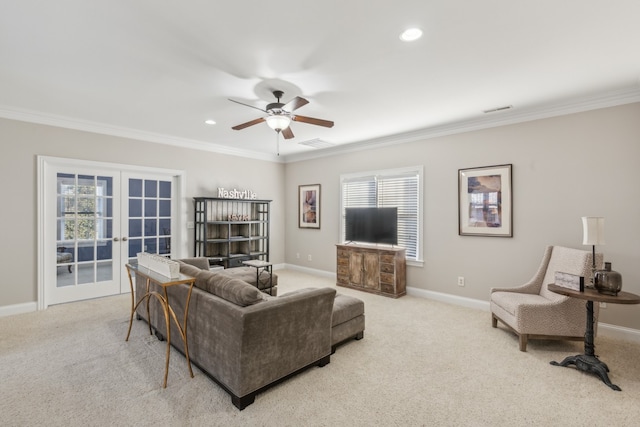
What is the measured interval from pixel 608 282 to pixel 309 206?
493cm

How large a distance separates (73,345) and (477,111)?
535 centimetres

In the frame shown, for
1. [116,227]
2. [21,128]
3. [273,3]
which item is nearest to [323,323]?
[273,3]

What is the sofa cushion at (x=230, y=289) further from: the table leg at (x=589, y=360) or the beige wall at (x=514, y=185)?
the beige wall at (x=514, y=185)

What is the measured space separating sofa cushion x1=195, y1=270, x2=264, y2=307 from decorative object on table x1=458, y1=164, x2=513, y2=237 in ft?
10.8

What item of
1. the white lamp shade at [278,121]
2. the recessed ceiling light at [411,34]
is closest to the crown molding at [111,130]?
the white lamp shade at [278,121]

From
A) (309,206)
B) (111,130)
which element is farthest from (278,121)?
(309,206)

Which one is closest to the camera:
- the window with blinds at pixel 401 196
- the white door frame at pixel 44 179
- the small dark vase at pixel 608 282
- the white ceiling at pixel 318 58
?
the white ceiling at pixel 318 58

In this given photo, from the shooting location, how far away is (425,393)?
2301 millimetres

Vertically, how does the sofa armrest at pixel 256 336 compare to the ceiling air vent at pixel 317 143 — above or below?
below

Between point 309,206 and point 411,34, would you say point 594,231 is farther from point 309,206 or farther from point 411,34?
point 309,206

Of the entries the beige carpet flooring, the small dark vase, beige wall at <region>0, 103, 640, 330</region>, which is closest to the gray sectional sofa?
the beige carpet flooring

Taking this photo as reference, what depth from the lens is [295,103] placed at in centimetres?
295

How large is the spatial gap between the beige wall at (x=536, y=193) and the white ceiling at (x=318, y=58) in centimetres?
30

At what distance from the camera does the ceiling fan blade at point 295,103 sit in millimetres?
2848
